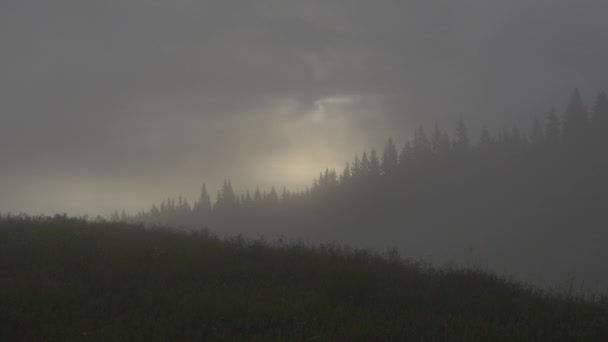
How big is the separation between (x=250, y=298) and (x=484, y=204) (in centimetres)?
7686

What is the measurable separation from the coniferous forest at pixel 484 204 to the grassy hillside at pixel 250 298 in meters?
34.7

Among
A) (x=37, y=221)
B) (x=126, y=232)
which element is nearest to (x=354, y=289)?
(x=126, y=232)

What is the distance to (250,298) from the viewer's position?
7176 mm

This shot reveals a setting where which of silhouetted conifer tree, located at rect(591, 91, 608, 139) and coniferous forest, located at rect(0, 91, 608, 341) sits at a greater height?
silhouetted conifer tree, located at rect(591, 91, 608, 139)

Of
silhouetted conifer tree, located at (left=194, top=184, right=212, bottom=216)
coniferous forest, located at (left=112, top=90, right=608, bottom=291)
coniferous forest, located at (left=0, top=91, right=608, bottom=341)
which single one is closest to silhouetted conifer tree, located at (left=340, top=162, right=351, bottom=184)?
coniferous forest, located at (left=112, top=90, right=608, bottom=291)

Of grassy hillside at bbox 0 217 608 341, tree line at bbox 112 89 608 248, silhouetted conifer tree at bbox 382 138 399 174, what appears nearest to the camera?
grassy hillside at bbox 0 217 608 341

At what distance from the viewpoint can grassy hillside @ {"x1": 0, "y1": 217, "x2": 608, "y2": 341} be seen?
6250mm

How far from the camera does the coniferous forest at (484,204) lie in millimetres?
55438

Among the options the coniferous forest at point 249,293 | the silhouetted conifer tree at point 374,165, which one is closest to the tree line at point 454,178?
the silhouetted conifer tree at point 374,165

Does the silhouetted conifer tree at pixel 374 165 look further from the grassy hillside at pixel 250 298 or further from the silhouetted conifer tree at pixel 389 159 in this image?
the grassy hillside at pixel 250 298

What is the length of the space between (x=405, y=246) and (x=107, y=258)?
214 feet

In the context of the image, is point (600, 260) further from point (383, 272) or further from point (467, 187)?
point (383, 272)

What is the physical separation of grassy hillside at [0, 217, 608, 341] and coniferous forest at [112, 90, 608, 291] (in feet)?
114

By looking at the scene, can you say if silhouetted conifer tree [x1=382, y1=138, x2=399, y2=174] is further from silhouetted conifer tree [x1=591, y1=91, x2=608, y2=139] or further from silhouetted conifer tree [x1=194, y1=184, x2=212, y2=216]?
silhouetted conifer tree [x1=194, y1=184, x2=212, y2=216]
